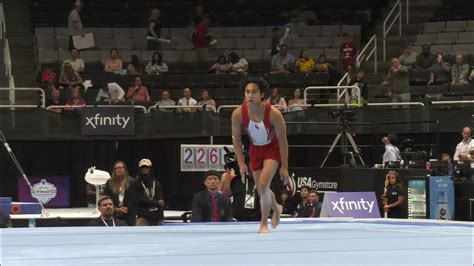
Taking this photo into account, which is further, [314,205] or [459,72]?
[459,72]

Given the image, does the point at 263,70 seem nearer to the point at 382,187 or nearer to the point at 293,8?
the point at 293,8

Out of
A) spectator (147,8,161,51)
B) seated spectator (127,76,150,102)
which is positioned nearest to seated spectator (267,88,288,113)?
seated spectator (127,76,150,102)

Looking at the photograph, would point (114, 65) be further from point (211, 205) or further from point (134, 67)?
point (211, 205)

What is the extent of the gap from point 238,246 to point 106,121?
416 inches

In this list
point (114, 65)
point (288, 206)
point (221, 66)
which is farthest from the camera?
point (221, 66)

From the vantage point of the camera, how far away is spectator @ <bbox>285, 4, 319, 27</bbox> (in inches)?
945

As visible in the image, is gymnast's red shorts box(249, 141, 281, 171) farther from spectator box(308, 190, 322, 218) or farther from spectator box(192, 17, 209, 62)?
spectator box(192, 17, 209, 62)

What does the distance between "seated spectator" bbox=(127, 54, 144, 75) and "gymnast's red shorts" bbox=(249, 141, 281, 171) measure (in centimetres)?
1240

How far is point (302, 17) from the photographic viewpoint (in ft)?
79.0

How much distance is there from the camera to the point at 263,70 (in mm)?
21516

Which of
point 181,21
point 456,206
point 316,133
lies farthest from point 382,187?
point 181,21

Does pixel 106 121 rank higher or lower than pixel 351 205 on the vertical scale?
higher

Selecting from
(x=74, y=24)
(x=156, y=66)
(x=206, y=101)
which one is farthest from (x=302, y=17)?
(x=206, y=101)

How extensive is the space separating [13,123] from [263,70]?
6.67 m
